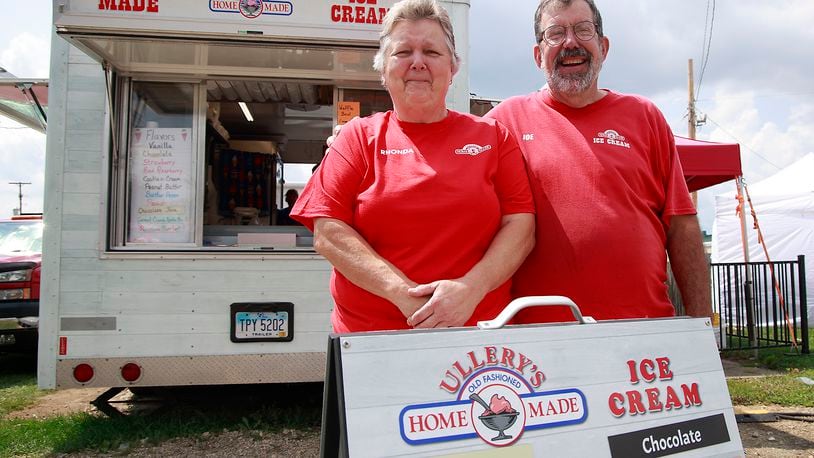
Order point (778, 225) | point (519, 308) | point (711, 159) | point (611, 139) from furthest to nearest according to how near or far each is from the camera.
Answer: point (778, 225) → point (711, 159) → point (611, 139) → point (519, 308)

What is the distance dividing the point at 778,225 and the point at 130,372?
12162mm

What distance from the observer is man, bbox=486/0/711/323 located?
1857 mm

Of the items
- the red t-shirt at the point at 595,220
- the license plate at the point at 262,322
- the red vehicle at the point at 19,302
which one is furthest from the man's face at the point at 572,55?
the red vehicle at the point at 19,302

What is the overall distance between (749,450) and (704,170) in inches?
148

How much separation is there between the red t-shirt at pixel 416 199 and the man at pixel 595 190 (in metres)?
0.14

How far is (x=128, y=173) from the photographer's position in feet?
13.4

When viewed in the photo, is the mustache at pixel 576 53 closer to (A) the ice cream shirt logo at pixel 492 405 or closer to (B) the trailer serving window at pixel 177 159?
(A) the ice cream shirt logo at pixel 492 405

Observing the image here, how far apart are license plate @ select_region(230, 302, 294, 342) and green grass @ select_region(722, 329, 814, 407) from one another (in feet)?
12.8

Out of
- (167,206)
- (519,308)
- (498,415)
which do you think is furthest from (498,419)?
(167,206)

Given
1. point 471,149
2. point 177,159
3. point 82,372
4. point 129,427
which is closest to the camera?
point 471,149

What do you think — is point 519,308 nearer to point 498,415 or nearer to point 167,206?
point 498,415

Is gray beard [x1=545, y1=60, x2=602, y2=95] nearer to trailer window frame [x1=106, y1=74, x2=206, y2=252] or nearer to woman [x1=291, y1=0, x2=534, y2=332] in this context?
woman [x1=291, y1=0, x2=534, y2=332]

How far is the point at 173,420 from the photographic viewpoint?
4.50 metres

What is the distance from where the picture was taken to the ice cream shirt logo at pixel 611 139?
192 cm
